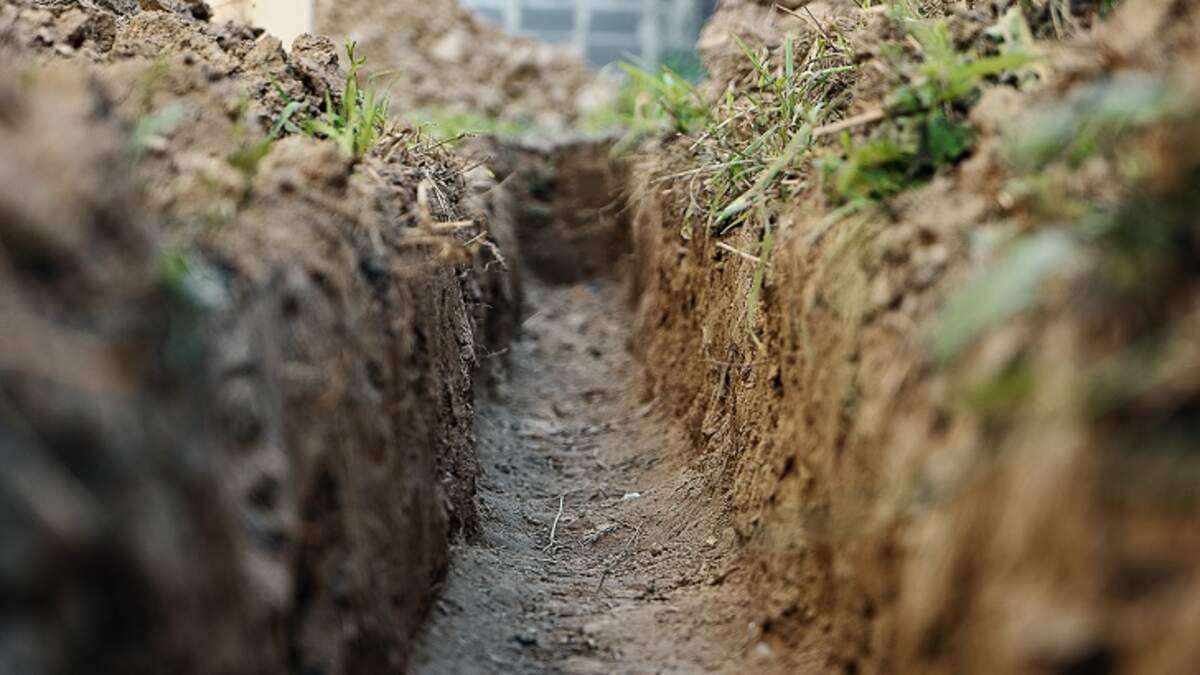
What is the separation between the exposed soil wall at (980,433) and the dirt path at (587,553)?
0.19 m

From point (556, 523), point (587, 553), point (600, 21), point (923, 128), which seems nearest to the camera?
point (923, 128)

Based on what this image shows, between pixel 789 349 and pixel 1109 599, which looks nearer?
pixel 1109 599

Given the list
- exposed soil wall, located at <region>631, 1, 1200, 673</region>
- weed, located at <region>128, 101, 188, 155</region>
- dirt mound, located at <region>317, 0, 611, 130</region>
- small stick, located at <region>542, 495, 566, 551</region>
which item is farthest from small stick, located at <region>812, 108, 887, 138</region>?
dirt mound, located at <region>317, 0, 611, 130</region>

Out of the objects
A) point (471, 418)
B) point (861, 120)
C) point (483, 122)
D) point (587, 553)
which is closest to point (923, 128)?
point (861, 120)

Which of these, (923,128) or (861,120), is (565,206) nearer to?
(861,120)

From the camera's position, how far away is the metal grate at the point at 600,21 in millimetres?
9578

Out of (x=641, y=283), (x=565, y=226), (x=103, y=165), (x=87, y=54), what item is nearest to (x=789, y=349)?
(x=103, y=165)

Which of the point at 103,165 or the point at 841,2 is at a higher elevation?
the point at 841,2

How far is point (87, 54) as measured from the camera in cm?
294

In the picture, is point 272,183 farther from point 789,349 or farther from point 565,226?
point 565,226

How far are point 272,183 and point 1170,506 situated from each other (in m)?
1.64

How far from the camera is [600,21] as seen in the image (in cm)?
971

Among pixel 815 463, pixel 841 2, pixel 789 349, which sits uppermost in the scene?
pixel 841 2

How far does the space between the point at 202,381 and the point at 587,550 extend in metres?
1.87
